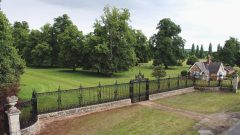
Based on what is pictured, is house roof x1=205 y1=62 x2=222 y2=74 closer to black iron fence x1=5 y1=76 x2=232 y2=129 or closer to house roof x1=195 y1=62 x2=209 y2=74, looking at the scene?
house roof x1=195 y1=62 x2=209 y2=74

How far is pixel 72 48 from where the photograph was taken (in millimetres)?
42906

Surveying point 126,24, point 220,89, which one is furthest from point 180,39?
point 220,89

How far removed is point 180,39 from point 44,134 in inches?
1891

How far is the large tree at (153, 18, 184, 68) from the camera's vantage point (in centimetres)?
5444

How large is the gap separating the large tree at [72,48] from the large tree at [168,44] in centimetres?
1893

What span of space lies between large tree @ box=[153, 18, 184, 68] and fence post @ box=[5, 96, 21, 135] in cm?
4573

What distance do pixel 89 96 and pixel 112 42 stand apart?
68.6 ft

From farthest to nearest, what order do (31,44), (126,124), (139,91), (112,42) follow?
(31,44)
(112,42)
(139,91)
(126,124)

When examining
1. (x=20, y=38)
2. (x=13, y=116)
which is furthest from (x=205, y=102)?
(x=20, y=38)

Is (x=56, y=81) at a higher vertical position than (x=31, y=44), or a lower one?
lower

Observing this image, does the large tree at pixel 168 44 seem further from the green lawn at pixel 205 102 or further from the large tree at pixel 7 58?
the large tree at pixel 7 58

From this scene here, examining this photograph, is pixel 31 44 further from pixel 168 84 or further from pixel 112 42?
pixel 168 84

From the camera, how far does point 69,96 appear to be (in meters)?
21.2

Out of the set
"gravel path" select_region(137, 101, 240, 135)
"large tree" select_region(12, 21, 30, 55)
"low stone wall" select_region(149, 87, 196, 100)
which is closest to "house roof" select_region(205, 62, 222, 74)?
"low stone wall" select_region(149, 87, 196, 100)
